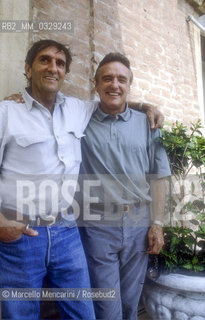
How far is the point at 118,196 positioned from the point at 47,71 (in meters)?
0.77

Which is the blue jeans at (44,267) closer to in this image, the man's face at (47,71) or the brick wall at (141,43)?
the man's face at (47,71)

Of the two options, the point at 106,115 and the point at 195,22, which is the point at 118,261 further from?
the point at 195,22

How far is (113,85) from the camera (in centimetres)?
166

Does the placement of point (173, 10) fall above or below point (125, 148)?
above

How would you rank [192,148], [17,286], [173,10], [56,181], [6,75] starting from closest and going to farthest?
[17,286], [56,181], [6,75], [192,148], [173,10]

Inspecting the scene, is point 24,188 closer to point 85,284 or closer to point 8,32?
point 85,284

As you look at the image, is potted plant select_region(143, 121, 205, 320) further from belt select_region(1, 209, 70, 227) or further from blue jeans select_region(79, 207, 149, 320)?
belt select_region(1, 209, 70, 227)

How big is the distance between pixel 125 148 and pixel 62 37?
0.95m

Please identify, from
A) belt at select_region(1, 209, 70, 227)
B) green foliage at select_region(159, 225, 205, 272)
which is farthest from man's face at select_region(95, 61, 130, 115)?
green foliage at select_region(159, 225, 205, 272)

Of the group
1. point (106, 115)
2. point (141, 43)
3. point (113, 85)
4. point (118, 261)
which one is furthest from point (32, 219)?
point (141, 43)

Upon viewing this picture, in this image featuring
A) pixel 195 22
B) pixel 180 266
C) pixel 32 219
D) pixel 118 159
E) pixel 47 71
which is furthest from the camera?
pixel 195 22

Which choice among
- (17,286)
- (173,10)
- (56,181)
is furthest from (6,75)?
(173,10)

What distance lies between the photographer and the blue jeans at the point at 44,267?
135cm

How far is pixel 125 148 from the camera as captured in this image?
166cm
